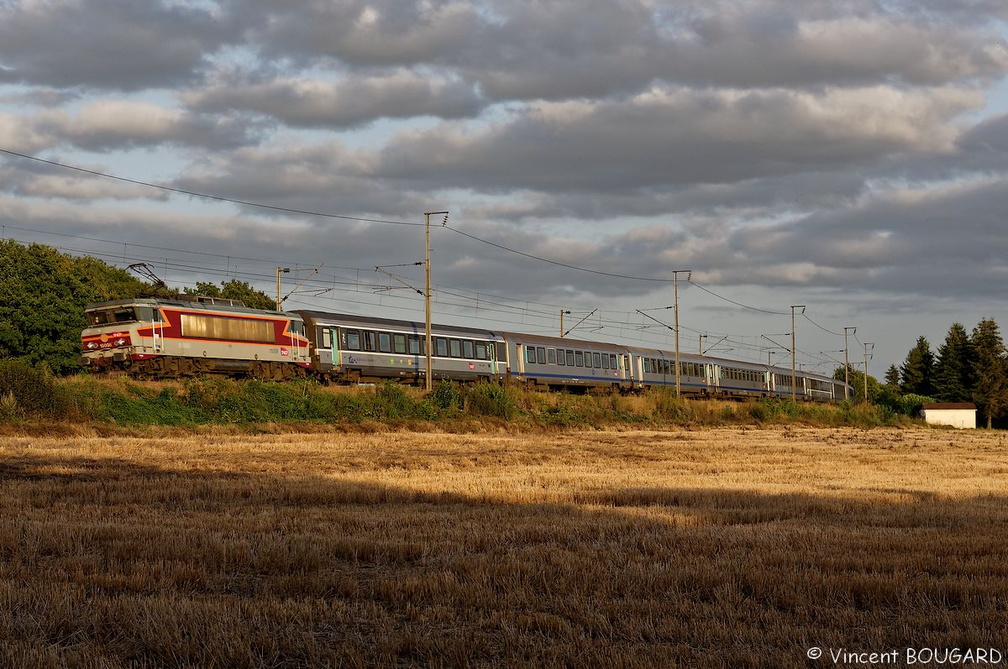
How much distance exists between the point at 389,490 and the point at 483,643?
9863 millimetres

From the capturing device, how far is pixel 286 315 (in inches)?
1977

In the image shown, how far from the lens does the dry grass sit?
674 cm

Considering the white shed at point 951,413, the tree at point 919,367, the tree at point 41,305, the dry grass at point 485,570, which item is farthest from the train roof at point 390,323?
the tree at point 919,367

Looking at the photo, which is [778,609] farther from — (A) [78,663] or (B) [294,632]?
(A) [78,663]

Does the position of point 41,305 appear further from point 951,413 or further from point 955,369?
point 955,369

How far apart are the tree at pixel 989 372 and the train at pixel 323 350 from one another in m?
58.7

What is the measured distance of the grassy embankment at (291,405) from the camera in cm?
3325

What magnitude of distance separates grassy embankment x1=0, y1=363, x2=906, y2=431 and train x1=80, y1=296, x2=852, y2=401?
573cm

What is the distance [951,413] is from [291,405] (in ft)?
281

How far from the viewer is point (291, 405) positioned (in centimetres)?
3988

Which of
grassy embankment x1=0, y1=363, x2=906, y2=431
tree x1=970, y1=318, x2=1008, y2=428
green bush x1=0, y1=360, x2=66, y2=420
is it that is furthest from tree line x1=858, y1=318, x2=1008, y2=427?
green bush x1=0, y1=360, x2=66, y2=420

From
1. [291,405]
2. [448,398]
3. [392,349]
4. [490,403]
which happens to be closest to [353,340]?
[392,349]

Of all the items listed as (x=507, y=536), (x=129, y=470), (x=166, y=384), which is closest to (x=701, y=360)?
(x=166, y=384)

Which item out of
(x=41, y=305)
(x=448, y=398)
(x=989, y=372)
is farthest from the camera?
(x=989, y=372)
